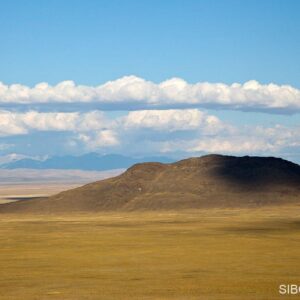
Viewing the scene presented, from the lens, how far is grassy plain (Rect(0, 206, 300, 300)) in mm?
38344

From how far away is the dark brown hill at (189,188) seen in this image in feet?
482

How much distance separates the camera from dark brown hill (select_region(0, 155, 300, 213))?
482 feet

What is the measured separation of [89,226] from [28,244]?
29303 mm

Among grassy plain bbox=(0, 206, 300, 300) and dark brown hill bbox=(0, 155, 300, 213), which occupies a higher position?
dark brown hill bbox=(0, 155, 300, 213)

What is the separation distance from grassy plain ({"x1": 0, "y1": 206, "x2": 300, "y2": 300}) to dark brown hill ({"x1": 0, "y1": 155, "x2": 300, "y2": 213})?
52.3m

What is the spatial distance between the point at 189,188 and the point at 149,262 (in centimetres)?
10261

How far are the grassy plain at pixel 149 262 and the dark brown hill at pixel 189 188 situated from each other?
52315 millimetres

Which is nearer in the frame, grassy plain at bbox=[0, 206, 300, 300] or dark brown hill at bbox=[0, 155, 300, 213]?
grassy plain at bbox=[0, 206, 300, 300]

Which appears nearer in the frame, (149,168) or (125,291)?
(125,291)

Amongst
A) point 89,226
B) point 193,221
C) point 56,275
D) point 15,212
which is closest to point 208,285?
point 56,275

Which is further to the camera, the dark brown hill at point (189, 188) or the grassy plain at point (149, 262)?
the dark brown hill at point (189, 188)

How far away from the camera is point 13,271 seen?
4766 centimetres

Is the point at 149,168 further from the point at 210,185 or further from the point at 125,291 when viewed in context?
the point at 125,291

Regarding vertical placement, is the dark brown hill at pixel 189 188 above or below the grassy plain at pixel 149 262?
above
